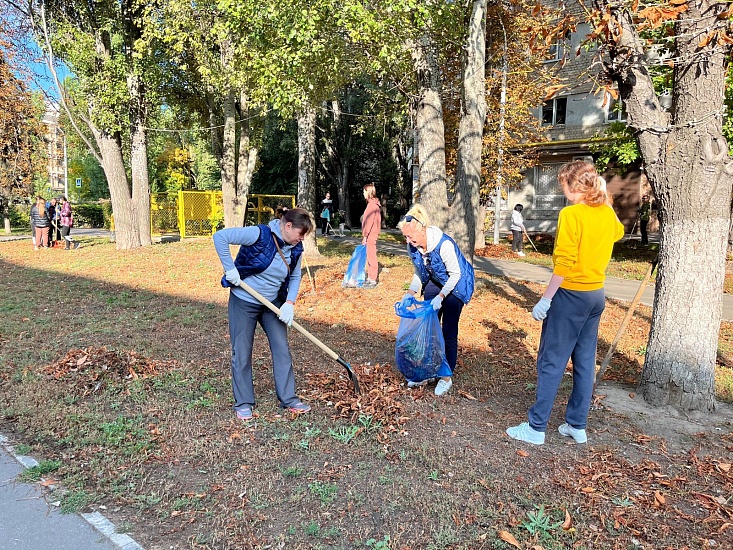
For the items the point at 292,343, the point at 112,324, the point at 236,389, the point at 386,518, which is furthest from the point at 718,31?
the point at 112,324

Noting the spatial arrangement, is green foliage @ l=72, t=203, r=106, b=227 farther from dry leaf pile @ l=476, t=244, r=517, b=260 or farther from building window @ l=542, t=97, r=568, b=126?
building window @ l=542, t=97, r=568, b=126

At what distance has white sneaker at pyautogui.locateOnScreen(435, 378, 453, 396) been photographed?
184 inches

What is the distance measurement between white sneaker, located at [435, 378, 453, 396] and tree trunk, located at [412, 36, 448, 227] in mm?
5511

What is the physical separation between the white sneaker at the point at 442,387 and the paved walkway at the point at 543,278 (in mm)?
5188

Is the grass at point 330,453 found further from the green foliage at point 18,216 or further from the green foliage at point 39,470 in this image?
the green foliage at point 18,216

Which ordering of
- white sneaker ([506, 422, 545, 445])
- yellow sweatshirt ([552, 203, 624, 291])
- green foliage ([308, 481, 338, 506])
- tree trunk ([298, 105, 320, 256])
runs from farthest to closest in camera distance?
tree trunk ([298, 105, 320, 256]) < white sneaker ([506, 422, 545, 445]) < yellow sweatshirt ([552, 203, 624, 291]) < green foliage ([308, 481, 338, 506])

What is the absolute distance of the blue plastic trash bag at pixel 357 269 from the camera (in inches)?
357

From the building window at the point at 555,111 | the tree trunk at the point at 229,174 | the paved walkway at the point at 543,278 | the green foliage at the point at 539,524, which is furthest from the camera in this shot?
the building window at the point at 555,111

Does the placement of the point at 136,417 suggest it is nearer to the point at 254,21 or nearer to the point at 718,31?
the point at 718,31

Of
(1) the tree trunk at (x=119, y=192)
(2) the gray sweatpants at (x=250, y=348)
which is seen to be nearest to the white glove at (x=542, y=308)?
(2) the gray sweatpants at (x=250, y=348)

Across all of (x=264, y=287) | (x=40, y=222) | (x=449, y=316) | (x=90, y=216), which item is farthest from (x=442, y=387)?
(x=90, y=216)

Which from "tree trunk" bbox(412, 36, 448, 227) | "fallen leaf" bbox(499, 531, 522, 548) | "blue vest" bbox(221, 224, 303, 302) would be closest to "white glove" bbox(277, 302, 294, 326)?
"blue vest" bbox(221, 224, 303, 302)

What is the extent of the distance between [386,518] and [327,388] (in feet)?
6.17

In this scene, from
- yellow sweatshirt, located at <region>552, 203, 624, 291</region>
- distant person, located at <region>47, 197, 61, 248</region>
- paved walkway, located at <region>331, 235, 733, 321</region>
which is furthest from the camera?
distant person, located at <region>47, 197, 61, 248</region>
